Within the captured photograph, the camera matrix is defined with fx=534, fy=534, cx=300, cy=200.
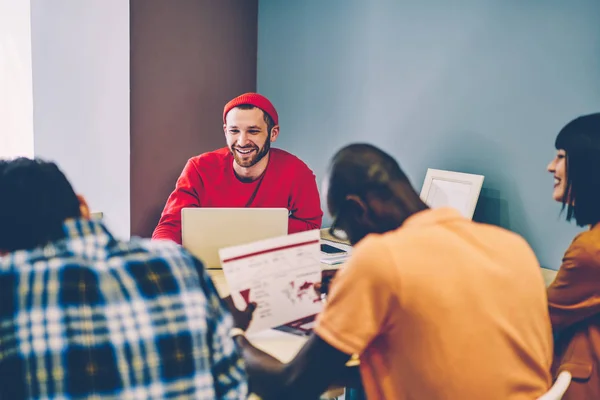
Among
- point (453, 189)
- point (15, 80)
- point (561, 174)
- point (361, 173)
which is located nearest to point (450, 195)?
point (453, 189)

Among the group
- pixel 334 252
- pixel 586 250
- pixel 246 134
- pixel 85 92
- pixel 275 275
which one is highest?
pixel 85 92

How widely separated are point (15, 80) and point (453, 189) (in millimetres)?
2195

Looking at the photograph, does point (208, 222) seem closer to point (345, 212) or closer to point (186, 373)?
point (345, 212)

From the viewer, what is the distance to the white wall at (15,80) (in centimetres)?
260

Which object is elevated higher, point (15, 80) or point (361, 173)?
point (15, 80)

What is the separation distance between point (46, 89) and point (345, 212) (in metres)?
2.11

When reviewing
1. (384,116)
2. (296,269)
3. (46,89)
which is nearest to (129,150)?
(46,89)

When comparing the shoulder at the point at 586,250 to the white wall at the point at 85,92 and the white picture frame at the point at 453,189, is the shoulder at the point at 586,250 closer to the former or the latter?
the white picture frame at the point at 453,189

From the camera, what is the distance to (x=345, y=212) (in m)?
1.10

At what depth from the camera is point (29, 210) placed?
846 millimetres

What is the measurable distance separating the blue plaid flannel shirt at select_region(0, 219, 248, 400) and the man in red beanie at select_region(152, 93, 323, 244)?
1503mm

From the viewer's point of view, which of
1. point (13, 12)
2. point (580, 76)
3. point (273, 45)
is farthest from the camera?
point (273, 45)

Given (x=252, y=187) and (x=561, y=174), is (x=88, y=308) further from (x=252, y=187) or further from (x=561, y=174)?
(x=252, y=187)

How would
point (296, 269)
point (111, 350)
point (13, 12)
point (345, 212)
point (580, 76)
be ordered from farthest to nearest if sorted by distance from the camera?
point (13, 12)
point (580, 76)
point (296, 269)
point (345, 212)
point (111, 350)
